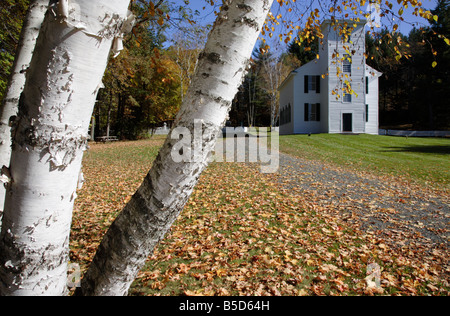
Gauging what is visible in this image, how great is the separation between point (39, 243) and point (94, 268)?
0.39 m

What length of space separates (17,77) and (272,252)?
365cm

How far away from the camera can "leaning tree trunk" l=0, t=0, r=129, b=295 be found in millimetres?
1107

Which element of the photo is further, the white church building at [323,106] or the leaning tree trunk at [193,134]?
the white church building at [323,106]

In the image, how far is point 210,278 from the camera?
3.22 meters

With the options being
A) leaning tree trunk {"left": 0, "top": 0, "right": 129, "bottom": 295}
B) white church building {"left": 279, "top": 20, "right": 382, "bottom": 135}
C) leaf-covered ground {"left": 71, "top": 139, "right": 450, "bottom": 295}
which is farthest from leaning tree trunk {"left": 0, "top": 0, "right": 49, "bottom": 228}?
white church building {"left": 279, "top": 20, "right": 382, "bottom": 135}

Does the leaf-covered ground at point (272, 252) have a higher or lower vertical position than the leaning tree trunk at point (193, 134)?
lower

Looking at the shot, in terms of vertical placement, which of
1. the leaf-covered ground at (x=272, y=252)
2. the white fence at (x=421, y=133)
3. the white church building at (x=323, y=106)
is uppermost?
the white church building at (x=323, y=106)

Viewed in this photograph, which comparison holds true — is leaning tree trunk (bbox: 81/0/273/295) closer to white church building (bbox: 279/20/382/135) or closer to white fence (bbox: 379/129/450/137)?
white church building (bbox: 279/20/382/135)

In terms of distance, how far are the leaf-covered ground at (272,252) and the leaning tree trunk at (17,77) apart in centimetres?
207

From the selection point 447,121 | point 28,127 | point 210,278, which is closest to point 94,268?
point 28,127

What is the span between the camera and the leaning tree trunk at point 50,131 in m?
1.11

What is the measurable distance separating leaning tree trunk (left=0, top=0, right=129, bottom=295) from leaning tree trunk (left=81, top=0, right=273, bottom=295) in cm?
35

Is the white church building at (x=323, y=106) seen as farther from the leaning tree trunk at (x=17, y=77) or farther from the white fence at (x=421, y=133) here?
the leaning tree trunk at (x=17, y=77)

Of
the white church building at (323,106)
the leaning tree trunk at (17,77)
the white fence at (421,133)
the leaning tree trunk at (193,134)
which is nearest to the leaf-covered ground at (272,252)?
the leaning tree trunk at (193,134)
